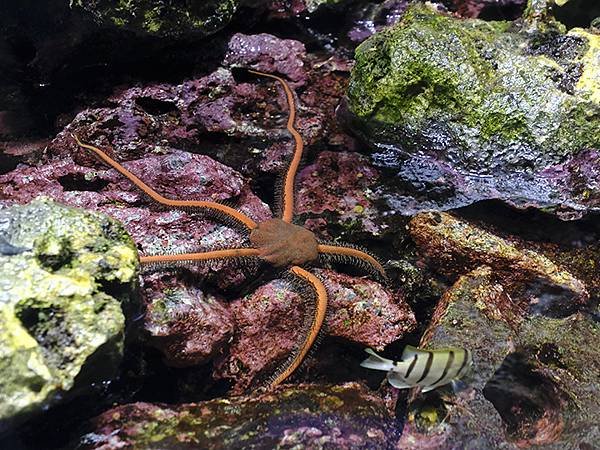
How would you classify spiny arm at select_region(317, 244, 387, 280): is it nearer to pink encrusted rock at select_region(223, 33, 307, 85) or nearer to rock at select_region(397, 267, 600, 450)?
rock at select_region(397, 267, 600, 450)

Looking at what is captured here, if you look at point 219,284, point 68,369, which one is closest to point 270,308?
point 219,284

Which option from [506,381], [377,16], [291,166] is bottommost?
[506,381]

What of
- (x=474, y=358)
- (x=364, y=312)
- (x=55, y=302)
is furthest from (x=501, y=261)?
(x=55, y=302)

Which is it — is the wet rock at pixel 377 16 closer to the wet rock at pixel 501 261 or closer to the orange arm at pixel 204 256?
the wet rock at pixel 501 261

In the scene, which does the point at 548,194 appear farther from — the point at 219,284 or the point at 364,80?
the point at 219,284

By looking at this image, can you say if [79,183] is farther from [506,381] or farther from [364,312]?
[506,381]

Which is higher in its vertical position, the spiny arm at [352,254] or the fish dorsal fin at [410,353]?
the spiny arm at [352,254]

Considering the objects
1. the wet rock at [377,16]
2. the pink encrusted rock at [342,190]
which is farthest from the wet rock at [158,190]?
the wet rock at [377,16]
